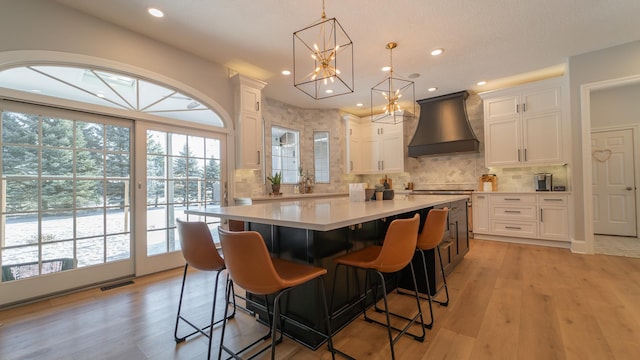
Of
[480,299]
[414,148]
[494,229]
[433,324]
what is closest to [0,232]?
[433,324]

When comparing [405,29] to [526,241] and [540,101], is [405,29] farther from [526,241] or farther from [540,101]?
[526,241]

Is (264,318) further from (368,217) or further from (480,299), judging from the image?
(480,299)

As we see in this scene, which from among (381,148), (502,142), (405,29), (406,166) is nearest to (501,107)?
(502,142)

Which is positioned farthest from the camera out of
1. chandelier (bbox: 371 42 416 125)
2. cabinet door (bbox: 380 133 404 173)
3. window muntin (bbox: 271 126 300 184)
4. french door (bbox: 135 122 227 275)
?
cabinet door (bbox: 380 133 404 173)

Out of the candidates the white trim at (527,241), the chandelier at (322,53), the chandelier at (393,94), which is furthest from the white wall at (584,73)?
the chandelier at (322,53)

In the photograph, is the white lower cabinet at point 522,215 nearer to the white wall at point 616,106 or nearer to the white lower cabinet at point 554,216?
the white lower cabinet at point 554,216

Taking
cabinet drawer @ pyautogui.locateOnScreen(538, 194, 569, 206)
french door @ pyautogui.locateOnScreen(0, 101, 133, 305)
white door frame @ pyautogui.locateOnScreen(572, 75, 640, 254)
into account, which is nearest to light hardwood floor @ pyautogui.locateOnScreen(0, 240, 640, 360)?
french door @ pyautogui.locateOnScreen(0, 101, 133, 305)

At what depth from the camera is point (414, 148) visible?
5738mm

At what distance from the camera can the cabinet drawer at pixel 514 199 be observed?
439cm

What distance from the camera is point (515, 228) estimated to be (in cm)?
453

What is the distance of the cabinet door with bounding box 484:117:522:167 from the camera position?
4641mm

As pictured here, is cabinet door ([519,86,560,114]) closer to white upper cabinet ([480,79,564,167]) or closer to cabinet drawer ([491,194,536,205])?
white upper cabinet ([480,79,564,167])

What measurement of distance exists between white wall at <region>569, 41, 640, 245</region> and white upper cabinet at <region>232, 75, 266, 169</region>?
4.69 m

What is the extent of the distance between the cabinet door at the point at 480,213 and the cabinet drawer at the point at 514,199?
137 mm
